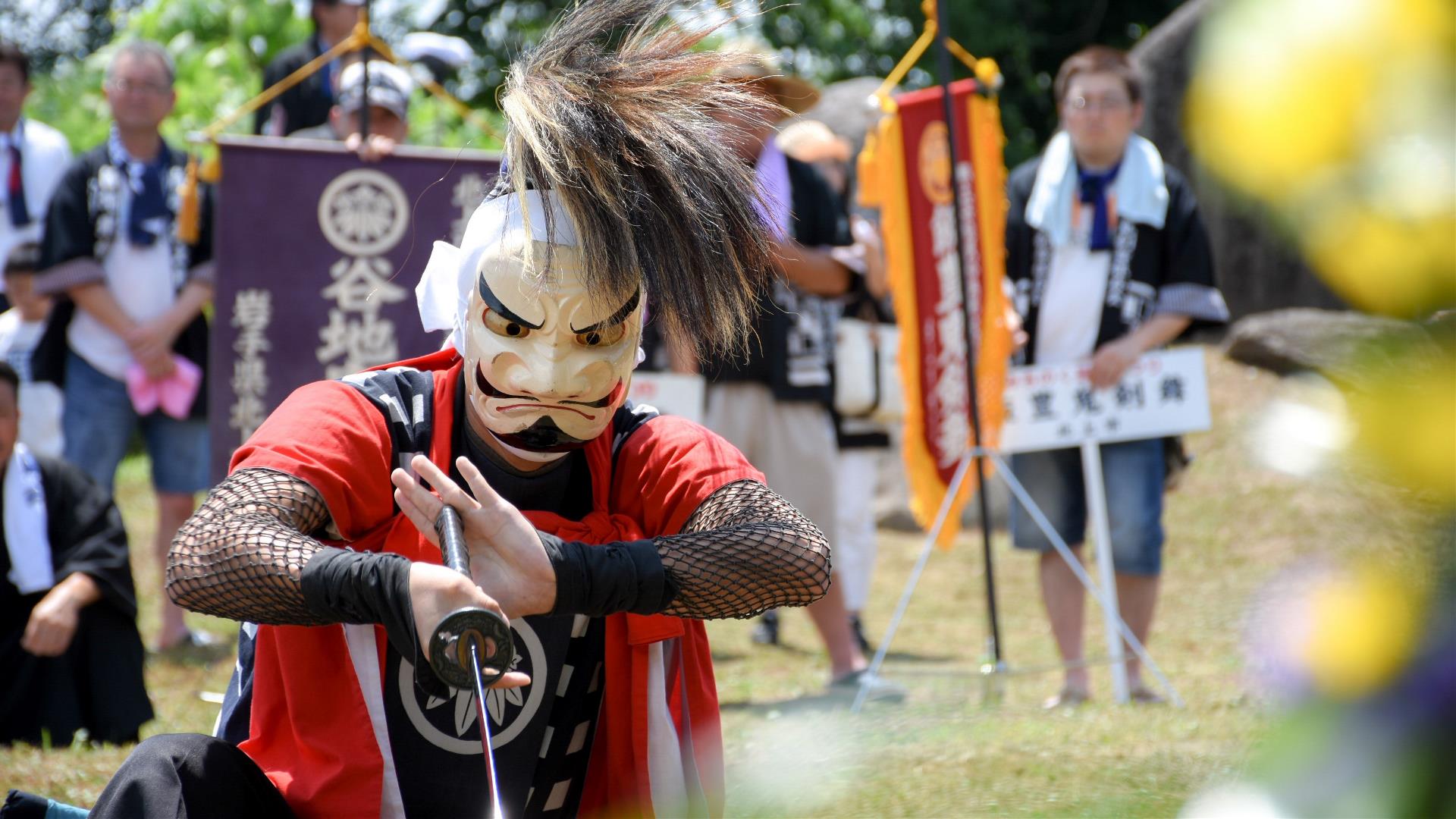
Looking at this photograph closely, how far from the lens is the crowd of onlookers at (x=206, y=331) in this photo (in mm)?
4773

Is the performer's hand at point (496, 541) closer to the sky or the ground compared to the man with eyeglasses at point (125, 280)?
closer to the ground

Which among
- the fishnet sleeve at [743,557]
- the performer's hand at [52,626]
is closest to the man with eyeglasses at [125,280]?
the performer's hand at [52,626]

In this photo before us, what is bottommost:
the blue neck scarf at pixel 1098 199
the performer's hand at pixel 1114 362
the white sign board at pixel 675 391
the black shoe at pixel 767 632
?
the black shoe at pixel 767 632

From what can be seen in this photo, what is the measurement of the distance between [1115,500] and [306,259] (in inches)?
112

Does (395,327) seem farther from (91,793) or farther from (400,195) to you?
(91,793)

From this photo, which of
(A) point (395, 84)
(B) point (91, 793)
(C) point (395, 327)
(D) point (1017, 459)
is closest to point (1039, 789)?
(B) point (91, 793)

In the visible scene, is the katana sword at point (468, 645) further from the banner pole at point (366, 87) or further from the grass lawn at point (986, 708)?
the banner pole at point (366, 87)

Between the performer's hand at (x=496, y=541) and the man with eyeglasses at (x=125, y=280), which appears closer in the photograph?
the performer's hand at (x=496, y=541)

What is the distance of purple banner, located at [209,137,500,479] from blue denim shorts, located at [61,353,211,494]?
0.72 meters

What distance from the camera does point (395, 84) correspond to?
5.77m

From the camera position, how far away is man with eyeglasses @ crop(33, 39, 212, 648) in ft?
18.9

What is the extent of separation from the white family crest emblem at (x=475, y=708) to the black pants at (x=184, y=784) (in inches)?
10.1

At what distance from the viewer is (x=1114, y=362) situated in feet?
16.9

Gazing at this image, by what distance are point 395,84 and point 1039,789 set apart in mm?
3633
